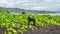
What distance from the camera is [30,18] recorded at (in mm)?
8117

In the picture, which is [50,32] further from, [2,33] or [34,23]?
[2,33]

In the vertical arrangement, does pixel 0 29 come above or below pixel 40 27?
above

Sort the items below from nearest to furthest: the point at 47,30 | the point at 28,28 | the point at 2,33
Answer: the point at 2,33, the point at 28,28, the point at 47,30

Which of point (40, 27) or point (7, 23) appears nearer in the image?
point (7, 23)

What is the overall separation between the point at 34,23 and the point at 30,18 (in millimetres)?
210

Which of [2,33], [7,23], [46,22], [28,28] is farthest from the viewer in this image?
[46,22]

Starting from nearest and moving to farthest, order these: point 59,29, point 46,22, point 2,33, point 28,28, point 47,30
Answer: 1. point 2,33
2. point 28,28
3. point 47,30
4. point 59,29
5. point 46,22

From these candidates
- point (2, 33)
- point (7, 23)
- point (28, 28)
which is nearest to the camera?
point (2, 33)

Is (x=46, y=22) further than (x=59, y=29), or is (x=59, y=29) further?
(x=46, y=22)

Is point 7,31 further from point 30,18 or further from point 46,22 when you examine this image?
point 46,22

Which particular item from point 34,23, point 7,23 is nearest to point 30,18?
point 34,23

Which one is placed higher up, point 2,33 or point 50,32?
point 2,33

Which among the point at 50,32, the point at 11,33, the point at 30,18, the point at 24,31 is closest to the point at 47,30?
the point at 50,32

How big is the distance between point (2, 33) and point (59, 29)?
277 centimetres
